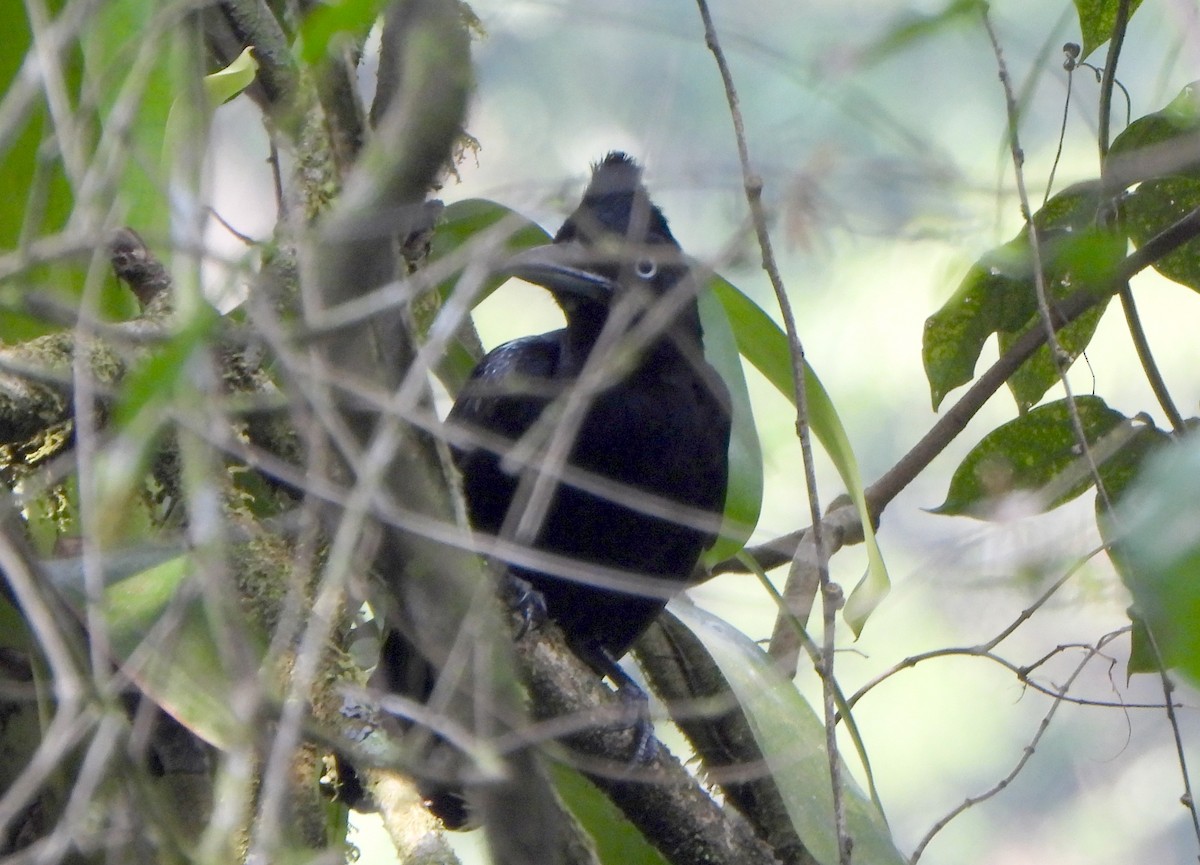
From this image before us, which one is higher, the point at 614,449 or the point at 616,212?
the point at 616,212

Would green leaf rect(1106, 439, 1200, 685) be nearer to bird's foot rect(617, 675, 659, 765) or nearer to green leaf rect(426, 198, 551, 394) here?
bird's foot rect(617, 675, 659, 765)

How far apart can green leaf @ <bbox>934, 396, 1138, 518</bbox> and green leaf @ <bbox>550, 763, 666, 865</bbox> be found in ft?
2.59

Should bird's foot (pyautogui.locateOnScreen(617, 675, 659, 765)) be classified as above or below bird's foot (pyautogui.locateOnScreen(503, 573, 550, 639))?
below

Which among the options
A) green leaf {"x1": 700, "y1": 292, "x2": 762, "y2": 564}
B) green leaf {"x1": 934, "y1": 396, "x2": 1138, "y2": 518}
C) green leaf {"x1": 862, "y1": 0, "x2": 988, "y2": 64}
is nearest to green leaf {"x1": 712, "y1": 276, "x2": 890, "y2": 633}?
green leaf {"x1": 700, "y1": 292, "x2": 762, "y2": 564}

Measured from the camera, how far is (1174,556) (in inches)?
28.4

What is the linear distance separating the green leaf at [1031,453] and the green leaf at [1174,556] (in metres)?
1.62

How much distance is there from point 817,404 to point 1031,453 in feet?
1.46

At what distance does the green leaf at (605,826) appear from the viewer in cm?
230

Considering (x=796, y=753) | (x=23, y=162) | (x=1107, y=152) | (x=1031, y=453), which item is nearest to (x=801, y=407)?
(x=796, y=753)

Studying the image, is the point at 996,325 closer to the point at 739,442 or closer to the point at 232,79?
the point at 739,442

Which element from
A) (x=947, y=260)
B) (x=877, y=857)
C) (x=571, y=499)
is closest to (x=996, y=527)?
(x=947, y=260)

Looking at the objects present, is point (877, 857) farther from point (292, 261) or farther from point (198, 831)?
point (292, 261)

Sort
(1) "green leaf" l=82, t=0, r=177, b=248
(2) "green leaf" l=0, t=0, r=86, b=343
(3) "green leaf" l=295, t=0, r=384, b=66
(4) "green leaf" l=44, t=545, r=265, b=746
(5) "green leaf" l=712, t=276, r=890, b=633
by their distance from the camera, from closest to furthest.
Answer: (3) "green leaf" l=295, t=0, r=384, b=66 < (1) "green leaf" l=82, t=0, r=177, b=248 < (4) "green leaf" l=44, t=545, r=265, b=746 < (2) "green leaf" l=0, t=0, r=86, b=343 < (5) "green leaf" l=712, t=276, r=890, b=633

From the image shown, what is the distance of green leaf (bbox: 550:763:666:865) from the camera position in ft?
7.54
